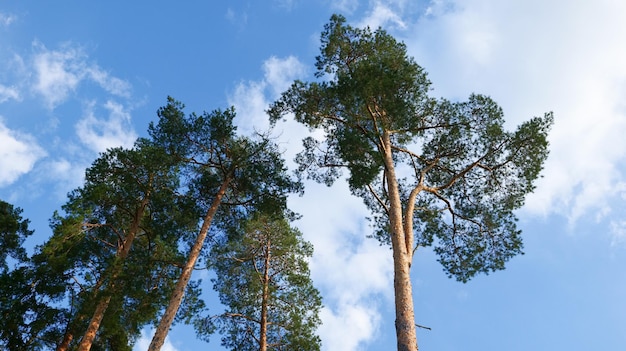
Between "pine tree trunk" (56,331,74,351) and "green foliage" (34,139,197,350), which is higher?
"green foliage" (34,139,197,350)

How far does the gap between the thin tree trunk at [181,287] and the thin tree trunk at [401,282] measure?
→ 5930mm

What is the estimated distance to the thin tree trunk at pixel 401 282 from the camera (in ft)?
30.3

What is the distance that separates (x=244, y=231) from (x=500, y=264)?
32.2 ft

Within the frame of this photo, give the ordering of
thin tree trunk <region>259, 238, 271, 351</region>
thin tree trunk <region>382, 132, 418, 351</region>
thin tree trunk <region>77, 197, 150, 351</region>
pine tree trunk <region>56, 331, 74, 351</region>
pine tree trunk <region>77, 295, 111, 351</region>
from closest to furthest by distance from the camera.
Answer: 1. thin tree trunk <region>382, 132, 418, 351</region>
2. thin tree trunk <region>77, 197, 150, 351</region>
3. pine tree trunk <region>77, 295, 111, 351</region>
4. pine tree trunk <region>56, 331, 74, 351</region>
5. thin tree trunk <region>259, 238, 271, 351</region>

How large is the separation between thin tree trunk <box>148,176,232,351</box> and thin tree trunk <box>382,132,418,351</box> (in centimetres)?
593

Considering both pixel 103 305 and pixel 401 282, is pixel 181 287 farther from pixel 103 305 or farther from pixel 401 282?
pixel 401 282

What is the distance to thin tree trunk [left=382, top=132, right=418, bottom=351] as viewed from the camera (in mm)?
9227

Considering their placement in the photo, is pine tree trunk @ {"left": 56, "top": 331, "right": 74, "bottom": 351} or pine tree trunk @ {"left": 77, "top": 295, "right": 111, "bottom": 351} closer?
pine tree trunk @ {"left": 77, "top": 295, "right": 111, "bottom": 351}

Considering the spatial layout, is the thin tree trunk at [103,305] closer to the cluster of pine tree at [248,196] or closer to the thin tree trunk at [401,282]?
the cluster of pine tree at [248,196]

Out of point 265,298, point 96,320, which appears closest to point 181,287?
point 96,320

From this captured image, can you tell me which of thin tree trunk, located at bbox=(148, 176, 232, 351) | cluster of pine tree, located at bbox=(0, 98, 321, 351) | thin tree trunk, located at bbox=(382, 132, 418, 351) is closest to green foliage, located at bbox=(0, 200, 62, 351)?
cluster of pine tree, located at bbox=(0, 98, 321, 351)

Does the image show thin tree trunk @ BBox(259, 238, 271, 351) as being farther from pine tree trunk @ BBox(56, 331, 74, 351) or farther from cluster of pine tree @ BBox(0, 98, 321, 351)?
pine tree trunk @ BBox(56, 331, 74, 351)

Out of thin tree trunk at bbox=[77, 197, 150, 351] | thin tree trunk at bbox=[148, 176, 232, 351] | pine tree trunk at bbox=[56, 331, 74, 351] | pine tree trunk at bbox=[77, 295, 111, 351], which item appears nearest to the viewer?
thin tree trunk at bbox=[148, 176, 232, 351]

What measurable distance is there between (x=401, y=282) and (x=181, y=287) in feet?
20.7
